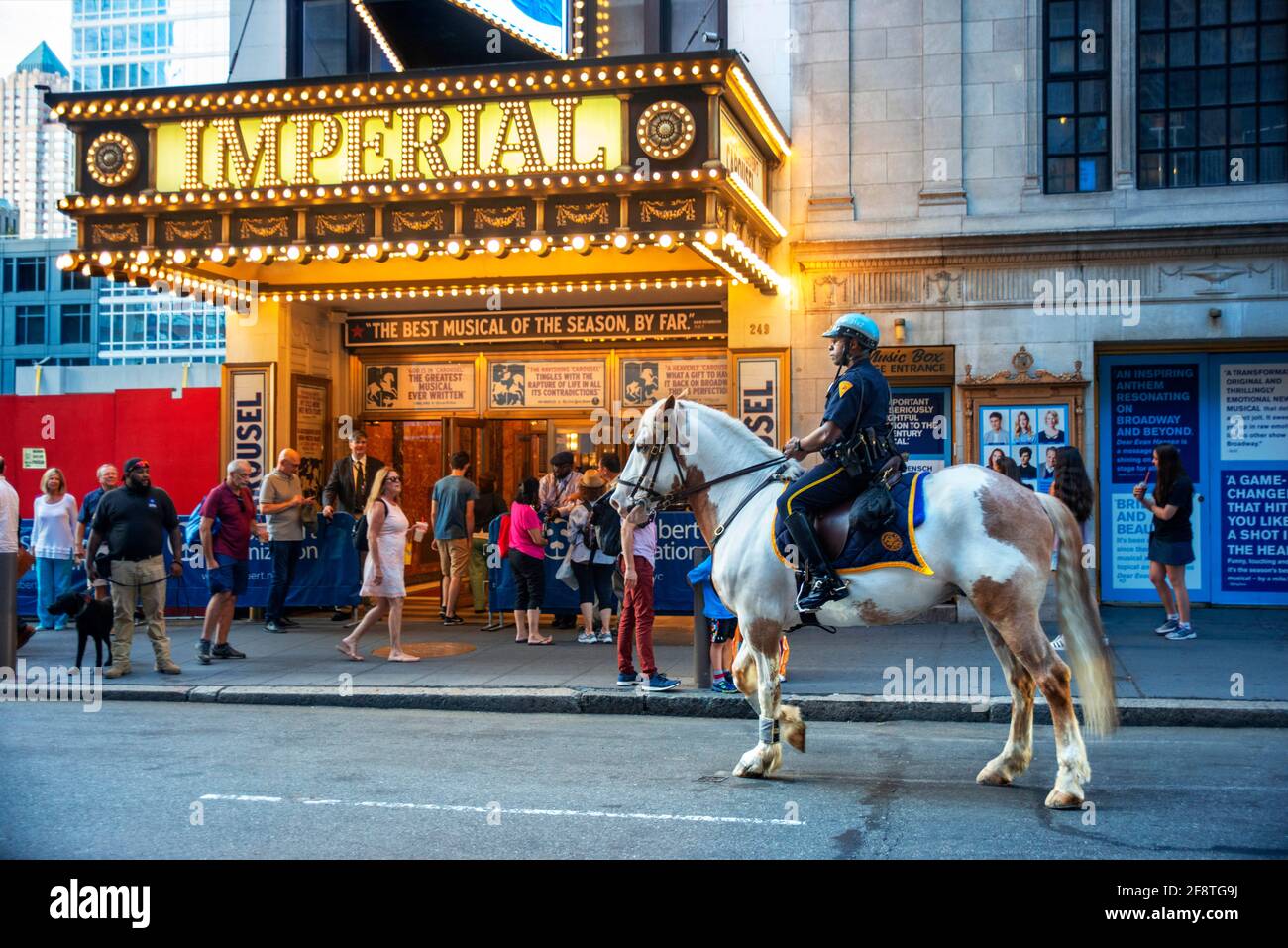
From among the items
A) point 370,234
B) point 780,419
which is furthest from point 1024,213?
point 370,234

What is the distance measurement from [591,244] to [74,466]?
9.62 metres

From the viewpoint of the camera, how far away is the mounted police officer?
6898mm

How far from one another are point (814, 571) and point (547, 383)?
443 inches

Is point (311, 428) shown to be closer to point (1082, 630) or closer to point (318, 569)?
point (318, 569)

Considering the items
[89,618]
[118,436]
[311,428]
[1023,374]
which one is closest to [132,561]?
[89,618]

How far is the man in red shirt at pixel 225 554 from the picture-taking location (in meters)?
12.2

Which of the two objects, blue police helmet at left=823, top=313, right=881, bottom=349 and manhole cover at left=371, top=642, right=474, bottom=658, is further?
manhole cover at left=371, top=642, right=474, bottom=658

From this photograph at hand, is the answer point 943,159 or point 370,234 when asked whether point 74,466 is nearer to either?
point 370,234

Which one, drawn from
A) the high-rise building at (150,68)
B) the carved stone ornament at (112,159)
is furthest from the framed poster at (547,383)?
the high-rise building at (150,68)

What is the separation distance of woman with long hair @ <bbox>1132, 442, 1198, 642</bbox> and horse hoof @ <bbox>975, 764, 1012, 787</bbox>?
663cm

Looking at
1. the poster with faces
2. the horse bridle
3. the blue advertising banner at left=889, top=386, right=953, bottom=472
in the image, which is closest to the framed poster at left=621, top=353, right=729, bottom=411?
the blue advertising banner at left=889, top=386, right=953, bottom=472

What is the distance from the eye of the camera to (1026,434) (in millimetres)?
14805

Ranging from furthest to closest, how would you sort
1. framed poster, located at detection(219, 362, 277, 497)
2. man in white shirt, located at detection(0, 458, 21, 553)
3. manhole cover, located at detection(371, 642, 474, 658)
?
1. framed poster, located at detection(219, 362, 277, 497)
2. man in white shirt, located at detection(0, 458, 21, 553)
3. manhole cover, located at detection(371, 642, 474, 658)

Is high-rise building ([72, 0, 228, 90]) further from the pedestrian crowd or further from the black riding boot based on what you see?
the black riding boot
